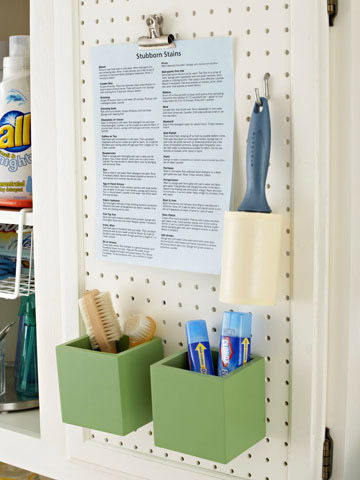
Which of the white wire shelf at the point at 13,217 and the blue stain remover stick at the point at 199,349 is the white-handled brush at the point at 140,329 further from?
the white wire shelf at the point at 13,217

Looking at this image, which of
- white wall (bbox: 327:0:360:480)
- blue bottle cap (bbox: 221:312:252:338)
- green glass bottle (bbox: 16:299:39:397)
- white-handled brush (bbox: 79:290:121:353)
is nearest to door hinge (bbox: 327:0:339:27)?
white wall (bbox: 327:0:360:480)

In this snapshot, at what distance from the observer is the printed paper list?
2.88 feet

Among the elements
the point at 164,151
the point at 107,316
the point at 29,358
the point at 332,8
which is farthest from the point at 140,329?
the point at 332,8

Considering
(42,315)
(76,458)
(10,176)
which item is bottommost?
(76,458)

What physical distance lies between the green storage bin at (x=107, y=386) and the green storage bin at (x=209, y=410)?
2.1 inches

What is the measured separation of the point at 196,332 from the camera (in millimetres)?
877

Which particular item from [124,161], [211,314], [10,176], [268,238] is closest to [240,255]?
[268,238]

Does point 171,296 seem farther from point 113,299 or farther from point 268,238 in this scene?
→ point 268,238

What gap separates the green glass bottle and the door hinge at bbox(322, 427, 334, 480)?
0.61 meters

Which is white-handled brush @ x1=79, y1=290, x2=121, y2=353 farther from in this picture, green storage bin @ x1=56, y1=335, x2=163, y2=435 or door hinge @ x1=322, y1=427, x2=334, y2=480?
door hinge @ x1=322, y1=427, x2=334, y2=480

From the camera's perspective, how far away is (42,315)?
1.08m

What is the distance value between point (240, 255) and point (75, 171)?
35cm

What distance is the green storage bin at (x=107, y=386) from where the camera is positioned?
2.95ft

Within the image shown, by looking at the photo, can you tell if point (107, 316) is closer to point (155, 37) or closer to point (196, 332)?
point (196, 332)
